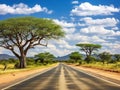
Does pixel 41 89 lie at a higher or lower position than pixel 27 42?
lower

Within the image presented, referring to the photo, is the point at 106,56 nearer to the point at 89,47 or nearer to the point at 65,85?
the point at 89,47

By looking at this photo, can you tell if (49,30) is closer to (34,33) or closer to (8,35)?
(34,33)

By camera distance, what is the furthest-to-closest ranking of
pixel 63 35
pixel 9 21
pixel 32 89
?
pixel 63 35, pixel 9 21, pixel 32 89

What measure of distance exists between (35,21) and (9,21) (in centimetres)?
567

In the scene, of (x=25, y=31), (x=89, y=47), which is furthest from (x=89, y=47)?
(x=25, y=31)

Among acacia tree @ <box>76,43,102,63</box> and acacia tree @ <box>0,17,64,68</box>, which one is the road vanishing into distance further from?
acacia tree @ <box>76,43,102,63</box>

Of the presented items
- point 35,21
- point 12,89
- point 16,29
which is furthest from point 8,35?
point 12,89

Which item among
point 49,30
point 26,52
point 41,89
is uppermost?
point 49,30

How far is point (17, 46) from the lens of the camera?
2709 inches

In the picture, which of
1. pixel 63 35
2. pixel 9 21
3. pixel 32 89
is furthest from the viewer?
pixel 63 35

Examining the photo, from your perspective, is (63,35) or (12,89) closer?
(12,89)

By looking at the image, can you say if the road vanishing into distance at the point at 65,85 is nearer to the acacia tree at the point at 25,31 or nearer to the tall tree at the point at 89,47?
the acacia tree at the point at 25,31

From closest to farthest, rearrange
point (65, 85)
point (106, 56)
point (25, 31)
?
point (65, 85), point (25, 31), point (106, 56)

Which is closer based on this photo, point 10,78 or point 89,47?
point 10,78
